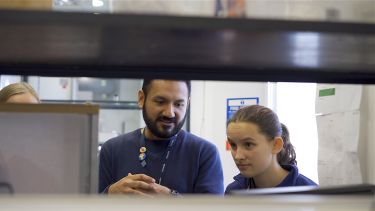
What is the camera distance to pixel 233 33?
0.67 metres

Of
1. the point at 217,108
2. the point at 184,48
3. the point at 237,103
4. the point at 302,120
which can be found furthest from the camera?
the point at 217,108

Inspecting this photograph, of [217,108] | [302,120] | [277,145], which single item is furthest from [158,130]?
[217,108]

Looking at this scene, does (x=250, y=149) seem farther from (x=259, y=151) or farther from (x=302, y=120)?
(x=302, y=120)

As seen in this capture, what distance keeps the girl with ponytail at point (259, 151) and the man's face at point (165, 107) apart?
229 millimetres

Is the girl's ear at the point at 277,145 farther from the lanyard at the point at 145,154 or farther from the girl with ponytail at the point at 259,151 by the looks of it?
the lanyard at the point at 145,154

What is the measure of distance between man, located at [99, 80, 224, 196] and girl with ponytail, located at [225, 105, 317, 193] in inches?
3.8

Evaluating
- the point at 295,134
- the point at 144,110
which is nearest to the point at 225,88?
the point at 295,134

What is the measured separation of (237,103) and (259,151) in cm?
204

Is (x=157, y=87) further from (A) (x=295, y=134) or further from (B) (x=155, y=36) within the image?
(A) (x=295, y=134)

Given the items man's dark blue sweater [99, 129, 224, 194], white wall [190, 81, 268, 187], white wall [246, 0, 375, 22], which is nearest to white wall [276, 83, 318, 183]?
white wall [190, 81, 268, 187]

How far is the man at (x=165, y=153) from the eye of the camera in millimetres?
1671

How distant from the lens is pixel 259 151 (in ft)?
5.61

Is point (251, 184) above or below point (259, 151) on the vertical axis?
below

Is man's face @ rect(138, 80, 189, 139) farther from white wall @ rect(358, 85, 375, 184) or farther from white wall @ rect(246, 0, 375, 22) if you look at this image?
white wall @ rect(246, 0, 375, 22)
